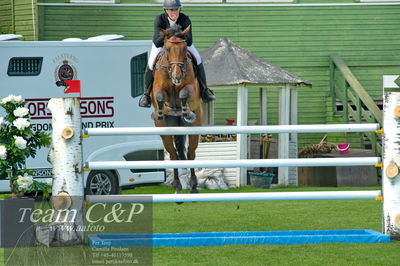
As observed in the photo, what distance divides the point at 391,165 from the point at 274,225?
85.8 inches

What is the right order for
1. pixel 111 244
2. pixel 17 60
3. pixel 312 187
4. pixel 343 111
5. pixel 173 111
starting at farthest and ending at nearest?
pixel 343 111, pixel 312 187, pixel 17 60, pixel 173 111, pixel 111 244

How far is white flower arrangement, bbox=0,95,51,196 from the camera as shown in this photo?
7.74 metres

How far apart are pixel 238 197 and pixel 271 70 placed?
10.4 m

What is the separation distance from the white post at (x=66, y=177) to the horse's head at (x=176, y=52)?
1.26 m

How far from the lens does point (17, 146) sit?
7.73 meters

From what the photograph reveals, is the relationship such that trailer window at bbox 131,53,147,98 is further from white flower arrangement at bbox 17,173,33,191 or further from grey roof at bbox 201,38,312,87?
white flower arrangement at bbox 17,173,33,191

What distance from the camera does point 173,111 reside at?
344 inches

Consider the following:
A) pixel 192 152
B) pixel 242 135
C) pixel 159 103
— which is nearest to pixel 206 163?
pixel 159 103

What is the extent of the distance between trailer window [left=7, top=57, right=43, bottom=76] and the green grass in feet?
10.3

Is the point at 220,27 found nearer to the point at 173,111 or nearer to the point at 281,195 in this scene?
the point at 173,111

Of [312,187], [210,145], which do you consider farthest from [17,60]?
[312,187]

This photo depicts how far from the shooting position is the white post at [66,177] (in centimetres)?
744

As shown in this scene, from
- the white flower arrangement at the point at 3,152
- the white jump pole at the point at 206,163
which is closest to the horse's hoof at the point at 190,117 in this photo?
the white jump pole at the point at 206,163

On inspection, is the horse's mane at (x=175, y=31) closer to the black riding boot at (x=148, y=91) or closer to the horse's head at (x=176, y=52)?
the horse's head at (x=176, y=52)
